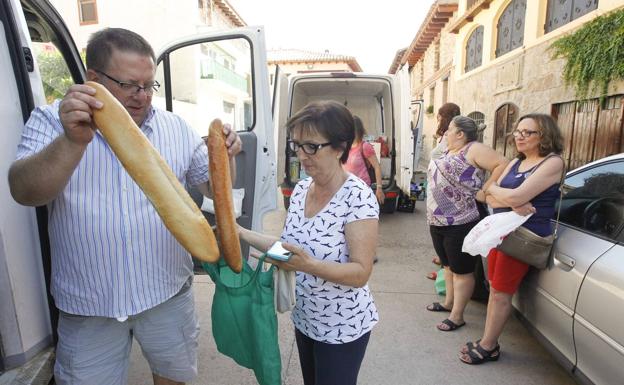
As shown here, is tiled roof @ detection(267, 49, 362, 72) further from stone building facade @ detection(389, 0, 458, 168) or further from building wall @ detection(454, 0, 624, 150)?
building wall @ detection(454, 0, 624, 150)

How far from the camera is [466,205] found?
3008 mm

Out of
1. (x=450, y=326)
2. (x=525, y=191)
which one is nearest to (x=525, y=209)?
(x=525, y=191)

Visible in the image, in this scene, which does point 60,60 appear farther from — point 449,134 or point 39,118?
point 449,134

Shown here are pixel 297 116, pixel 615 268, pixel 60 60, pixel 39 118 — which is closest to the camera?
pixel 39 118

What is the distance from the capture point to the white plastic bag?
→ 2.36 m

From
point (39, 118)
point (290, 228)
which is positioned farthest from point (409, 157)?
point (39, 118)

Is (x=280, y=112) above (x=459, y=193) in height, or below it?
above

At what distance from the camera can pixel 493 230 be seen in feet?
7.91

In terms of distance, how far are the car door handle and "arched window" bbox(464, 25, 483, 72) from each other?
34.5 feet

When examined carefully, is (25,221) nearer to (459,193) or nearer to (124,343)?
(124,343)

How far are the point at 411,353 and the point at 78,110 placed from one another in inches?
111

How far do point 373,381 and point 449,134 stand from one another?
2.03 m

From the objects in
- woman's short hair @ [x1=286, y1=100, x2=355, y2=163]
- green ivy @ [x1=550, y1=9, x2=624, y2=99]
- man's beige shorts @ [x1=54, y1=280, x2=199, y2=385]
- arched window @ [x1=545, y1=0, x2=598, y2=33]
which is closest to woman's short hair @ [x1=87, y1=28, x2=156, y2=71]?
woman's short hair @ [x1=286, y1=100, x2=355, y2=163]

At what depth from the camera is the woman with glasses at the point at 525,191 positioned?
2316 mm
